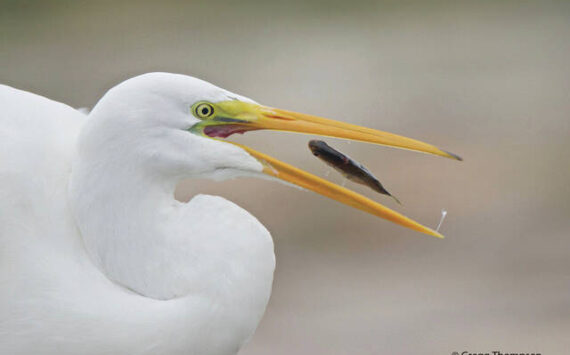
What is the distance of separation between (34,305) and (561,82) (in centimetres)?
446

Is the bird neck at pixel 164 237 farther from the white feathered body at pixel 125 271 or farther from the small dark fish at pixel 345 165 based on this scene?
the small dark fish at pixel 345 165

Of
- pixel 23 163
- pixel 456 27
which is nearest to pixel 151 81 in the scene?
pixel 23 163

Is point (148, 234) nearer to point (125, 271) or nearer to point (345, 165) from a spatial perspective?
point (125, 271)

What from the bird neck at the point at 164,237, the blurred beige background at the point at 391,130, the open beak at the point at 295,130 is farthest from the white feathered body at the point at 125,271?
the blurred beige background at the point at 391,130

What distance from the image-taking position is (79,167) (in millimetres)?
1613

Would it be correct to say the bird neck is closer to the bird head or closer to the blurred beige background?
the bird head

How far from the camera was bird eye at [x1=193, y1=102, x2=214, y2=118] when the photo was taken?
1608 millimetres

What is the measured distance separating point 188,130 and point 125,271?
274mm

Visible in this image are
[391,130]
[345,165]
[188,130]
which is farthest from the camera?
[391,130]

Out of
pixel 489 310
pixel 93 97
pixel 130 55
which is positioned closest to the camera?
pixel 489 310

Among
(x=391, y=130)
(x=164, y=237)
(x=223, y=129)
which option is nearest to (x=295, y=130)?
(x=223, y=129)

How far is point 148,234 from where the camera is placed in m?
1.61

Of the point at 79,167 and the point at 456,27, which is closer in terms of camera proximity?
the point at 79,167

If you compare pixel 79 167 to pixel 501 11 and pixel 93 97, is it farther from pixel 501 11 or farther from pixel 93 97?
pixel 501 11
